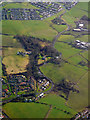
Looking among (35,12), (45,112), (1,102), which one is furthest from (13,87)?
(35,12)

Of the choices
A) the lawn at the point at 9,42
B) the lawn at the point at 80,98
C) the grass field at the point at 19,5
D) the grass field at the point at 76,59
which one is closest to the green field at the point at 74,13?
the grass field at the point at 19,5

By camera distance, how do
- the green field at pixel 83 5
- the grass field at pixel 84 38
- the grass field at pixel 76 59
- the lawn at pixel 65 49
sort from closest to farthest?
the grass field at pixel 76 59 → the lawn at pixel 65 49 → the grass field at pixel 84 38 → the green field at pixel 83 5

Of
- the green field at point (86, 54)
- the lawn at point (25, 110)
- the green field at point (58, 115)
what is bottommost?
the green field at point (58, 115)

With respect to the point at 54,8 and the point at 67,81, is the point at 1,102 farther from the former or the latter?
the point at 54,8

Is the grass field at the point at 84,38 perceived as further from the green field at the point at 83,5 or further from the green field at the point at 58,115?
the green field at the point at 58,115

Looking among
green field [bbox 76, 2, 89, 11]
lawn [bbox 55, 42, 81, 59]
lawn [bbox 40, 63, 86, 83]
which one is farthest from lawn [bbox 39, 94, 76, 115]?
green field [bbox 76, 2, 89, 11]

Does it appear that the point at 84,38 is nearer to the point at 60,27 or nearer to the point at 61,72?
the point at 60,27
